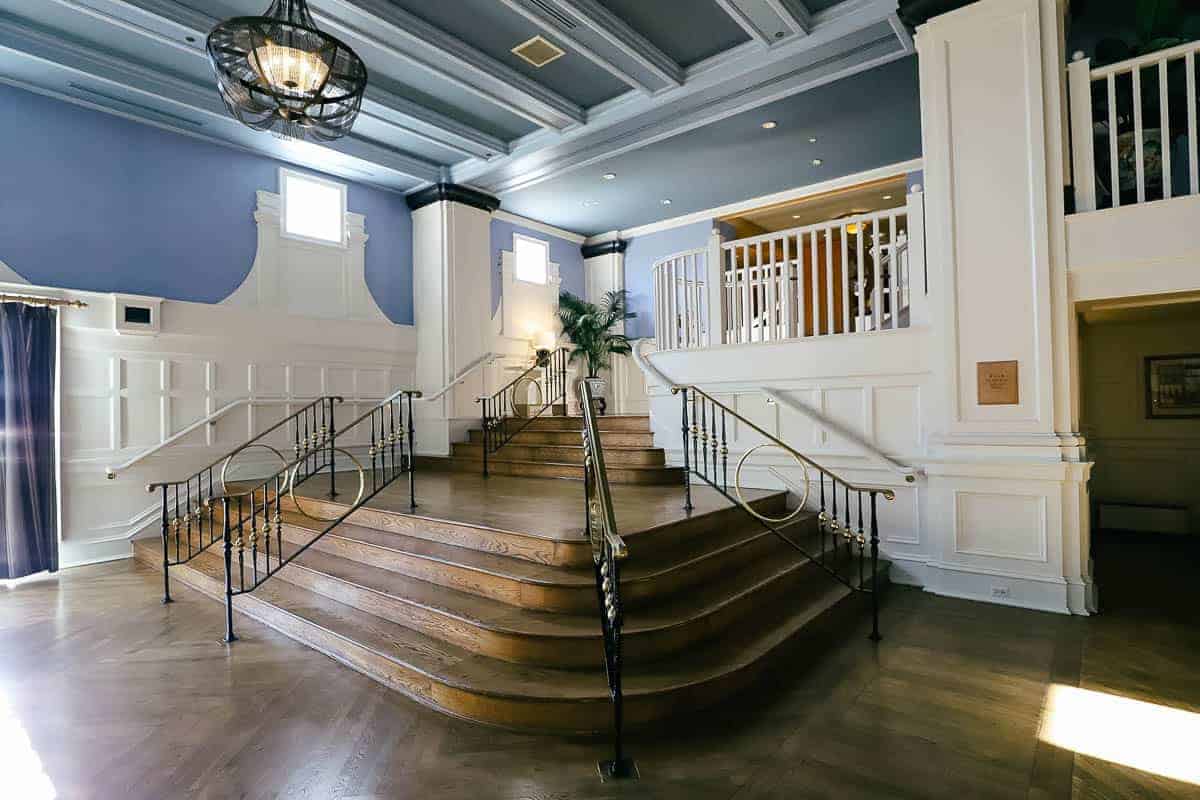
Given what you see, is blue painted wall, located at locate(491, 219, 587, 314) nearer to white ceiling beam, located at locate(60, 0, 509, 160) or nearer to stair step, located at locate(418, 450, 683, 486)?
white ceiling beam, located at locate(60, 0, 509, 160)

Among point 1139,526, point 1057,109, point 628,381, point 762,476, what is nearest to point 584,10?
point 1057,109

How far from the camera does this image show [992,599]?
464 centimetres

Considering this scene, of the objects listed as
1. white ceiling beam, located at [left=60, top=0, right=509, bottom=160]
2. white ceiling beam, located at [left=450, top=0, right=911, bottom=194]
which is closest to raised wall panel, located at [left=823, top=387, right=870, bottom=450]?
white ceiling beam, located at [left=450, top=0, right=911, bottom=194]

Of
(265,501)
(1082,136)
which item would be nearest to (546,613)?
(265,501)

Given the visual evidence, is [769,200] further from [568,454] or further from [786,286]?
[568,454]

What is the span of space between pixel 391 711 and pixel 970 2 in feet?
20.1

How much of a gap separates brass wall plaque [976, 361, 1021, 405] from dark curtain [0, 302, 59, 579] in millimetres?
8275

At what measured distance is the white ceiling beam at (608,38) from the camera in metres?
5.21

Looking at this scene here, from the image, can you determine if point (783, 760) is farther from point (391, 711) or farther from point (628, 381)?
point (628, 381)

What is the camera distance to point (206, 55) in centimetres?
501

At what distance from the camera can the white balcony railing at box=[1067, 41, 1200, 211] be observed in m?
4.09

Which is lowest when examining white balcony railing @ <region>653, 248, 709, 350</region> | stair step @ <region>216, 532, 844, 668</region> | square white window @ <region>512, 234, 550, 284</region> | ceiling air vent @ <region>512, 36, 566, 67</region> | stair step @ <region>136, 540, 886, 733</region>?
stair step @ <region>136, 540, 886, 733</region>

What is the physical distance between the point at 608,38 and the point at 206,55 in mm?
3332

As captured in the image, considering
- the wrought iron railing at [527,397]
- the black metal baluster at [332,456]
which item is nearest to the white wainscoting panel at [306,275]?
the black metal baluster at [332,456]
